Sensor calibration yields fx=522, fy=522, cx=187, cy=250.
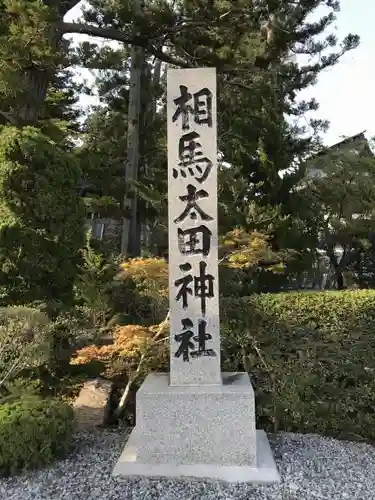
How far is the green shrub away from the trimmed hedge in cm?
140

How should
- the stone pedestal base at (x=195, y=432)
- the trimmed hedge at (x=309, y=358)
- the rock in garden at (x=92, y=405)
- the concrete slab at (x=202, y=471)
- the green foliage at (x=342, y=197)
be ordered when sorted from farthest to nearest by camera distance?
the green foliage at (x=342, y=197), the rock in garden at (x=92, y=405), the trimmed hedge at (x=309, y=358), the stone pedestal base at (x=195, y=432), the concrete slab at (x=202, y=471)

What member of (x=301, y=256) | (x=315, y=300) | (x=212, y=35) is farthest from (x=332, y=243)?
(x=315, y=300)

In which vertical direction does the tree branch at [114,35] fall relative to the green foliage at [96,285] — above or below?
above

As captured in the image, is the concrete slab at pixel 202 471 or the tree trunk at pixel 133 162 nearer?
the concrete slab at pixel 202 471

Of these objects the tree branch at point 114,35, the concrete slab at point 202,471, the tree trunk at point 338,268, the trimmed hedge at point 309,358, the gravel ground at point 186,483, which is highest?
the tree branch at point 114,35

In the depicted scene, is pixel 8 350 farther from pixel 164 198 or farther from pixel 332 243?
pixel 332 243

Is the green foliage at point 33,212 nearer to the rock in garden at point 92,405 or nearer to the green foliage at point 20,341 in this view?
the rock in garden at point 92,405

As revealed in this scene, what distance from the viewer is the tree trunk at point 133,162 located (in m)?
10.1

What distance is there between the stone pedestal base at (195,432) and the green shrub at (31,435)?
46 centimetres

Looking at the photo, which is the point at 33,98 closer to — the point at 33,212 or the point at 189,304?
the point at 33,212

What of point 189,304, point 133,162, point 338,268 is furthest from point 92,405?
point 338,268

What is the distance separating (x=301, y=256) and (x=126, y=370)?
197 inches

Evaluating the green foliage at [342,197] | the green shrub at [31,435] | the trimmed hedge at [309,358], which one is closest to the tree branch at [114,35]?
the green foliage at [342,197]

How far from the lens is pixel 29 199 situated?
5.11 metres
